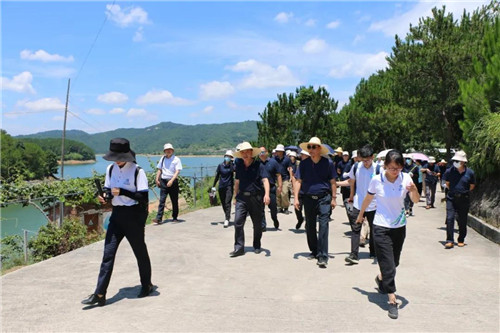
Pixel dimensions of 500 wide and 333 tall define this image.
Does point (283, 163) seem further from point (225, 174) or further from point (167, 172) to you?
point (167, 172)

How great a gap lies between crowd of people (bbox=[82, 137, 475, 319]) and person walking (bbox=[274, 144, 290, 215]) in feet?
0.14

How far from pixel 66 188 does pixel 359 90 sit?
1488 inches

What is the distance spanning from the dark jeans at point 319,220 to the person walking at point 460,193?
9.15 feet

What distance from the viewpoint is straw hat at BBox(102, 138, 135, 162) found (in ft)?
15.3

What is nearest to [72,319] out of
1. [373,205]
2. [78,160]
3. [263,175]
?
[263,175]

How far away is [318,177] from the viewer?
6.47m

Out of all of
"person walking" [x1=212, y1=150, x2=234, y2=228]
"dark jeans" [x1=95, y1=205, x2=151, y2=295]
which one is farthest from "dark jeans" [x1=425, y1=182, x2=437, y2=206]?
"dark jeans" [x1=95, y1=205, x2=151, y2=295]

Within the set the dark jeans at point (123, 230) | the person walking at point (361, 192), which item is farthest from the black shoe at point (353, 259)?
the dark jeans at point (123, 230)

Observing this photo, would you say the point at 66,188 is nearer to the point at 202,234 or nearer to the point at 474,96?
the point at 202,234

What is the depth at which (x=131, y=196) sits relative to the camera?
464cm

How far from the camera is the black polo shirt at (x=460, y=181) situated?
759 cm

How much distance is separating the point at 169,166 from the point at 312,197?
178 inches

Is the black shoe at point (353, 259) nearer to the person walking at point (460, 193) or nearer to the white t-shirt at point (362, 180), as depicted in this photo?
the white t-shirt at point (362, 180)

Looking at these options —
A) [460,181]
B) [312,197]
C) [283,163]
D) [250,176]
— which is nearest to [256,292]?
[312,197]
